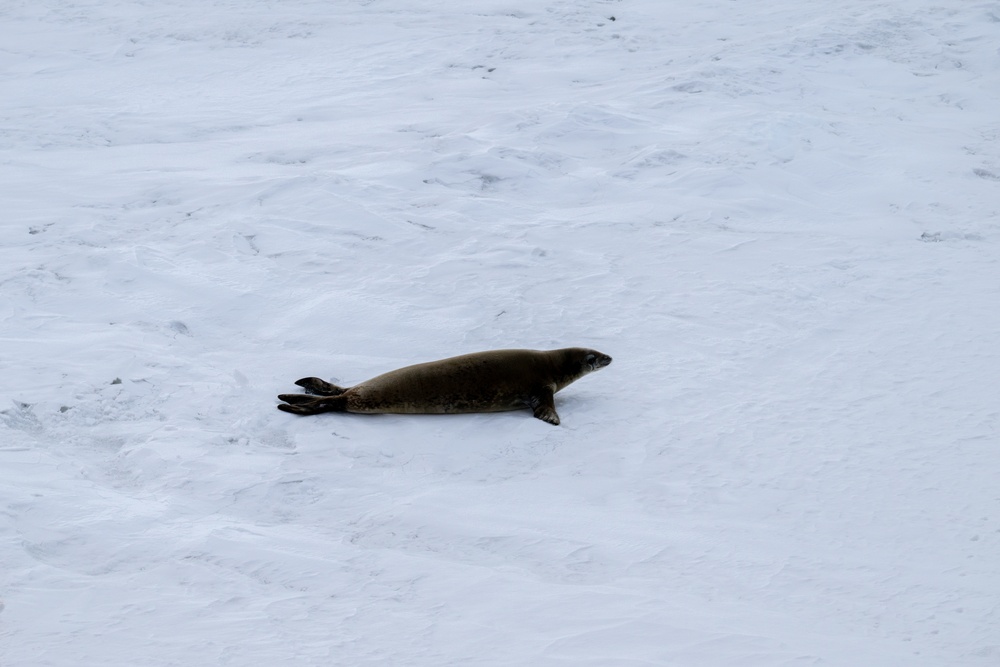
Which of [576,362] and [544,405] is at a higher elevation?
[576,362]

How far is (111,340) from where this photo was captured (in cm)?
516

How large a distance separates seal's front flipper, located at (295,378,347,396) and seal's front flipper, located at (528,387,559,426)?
90cm

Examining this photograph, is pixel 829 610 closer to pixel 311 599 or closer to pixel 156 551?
pixel 311 599

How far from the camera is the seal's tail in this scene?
4.67 metres

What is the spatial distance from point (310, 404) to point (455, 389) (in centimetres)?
66

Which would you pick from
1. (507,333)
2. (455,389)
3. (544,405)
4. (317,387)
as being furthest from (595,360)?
(317,387)

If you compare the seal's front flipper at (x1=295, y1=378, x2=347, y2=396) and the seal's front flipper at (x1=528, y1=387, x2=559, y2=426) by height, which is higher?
the seal's front flipper at (x1=295, y1=378, x2=347, y2=396)

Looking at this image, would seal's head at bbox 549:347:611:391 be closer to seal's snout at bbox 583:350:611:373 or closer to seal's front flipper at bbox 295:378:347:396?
seal's snout at bbox 583:350:611:373

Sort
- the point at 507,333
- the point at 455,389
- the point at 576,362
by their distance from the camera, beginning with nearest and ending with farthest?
the point at 455,389
the point at 576,362
the point at 507,333

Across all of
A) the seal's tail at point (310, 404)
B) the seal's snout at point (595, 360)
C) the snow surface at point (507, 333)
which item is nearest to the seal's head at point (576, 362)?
the seal's snout at point (595, 360)

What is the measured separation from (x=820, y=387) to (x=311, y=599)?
275 cm

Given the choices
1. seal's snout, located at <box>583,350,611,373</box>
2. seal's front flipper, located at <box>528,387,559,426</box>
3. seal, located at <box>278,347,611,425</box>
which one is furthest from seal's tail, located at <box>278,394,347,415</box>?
seal's snout, located at <box>583,350,611,373</box>

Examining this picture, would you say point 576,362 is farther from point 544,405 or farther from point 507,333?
point 507,333

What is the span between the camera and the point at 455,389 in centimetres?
484
